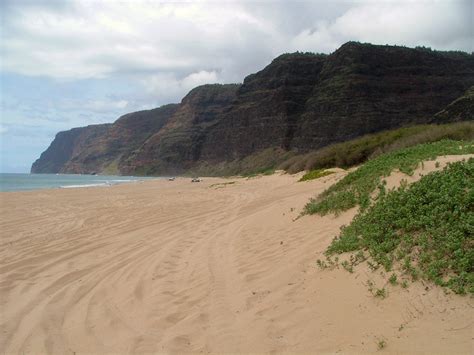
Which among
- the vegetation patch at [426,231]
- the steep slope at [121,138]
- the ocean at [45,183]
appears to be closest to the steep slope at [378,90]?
the ocean at [45,183]

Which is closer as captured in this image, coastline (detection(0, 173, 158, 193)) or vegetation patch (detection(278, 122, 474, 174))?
vegetation patch (detection(278, 122, 474, 174))

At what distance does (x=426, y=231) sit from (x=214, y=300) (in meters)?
2.76

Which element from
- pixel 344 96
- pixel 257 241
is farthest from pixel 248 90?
pixel 257 241

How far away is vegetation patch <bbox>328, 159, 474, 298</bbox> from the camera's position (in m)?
4.38

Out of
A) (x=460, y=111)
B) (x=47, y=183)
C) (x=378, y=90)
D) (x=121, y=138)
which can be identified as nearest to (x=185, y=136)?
(x=121, y=138)

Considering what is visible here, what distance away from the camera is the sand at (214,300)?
3961 mm

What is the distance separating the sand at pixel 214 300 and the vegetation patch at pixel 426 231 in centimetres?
27

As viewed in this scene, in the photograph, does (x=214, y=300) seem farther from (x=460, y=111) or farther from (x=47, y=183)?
(x=47, y=183)

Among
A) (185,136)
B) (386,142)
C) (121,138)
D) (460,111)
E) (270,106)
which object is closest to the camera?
(386,142)

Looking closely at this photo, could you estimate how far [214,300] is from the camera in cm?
545

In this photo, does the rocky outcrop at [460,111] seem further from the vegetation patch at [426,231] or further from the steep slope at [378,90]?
the vegetation patch at [426,231]

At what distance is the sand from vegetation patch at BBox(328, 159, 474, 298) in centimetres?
27

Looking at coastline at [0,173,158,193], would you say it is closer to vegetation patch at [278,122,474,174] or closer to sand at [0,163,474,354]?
vegetation patch at [278,122,474,174]

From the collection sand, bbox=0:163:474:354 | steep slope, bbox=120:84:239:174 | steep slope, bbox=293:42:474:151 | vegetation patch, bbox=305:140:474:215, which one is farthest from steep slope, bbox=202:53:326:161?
sand, bbox=0:163:474:354
